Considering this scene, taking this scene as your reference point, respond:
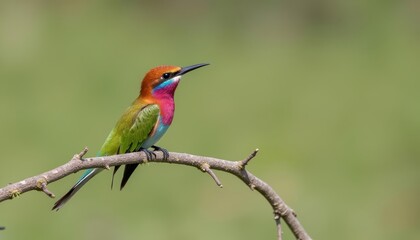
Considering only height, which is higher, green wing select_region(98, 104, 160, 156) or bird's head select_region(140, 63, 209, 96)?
bird's head select_region(140, 63, 209, 96)

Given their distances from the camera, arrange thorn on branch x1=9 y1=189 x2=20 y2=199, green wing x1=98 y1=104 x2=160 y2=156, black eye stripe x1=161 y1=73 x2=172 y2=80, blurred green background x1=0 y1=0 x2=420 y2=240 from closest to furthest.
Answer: thorn on branch x1=9 y1=189 x2=20 y2=199 < green wing x1=98 y1=104 x2=160 y2=156 < black eye stripe x1=161 y1=73 x2=172 y2=80 < blurred green background x1=0 y1=0 x2=420 y2=240

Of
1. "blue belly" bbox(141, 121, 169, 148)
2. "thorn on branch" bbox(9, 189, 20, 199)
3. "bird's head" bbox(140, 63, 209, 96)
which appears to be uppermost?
"bird's head" bbox(140, 63, 209, 96)

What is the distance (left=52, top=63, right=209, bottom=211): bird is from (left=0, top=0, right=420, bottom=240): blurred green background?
1977 mm

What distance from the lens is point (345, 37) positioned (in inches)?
334

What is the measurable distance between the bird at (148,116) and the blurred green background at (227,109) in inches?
77.8

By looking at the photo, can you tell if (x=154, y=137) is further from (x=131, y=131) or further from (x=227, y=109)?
(x=227, y=109)

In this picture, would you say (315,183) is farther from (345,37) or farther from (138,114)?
(138,114)

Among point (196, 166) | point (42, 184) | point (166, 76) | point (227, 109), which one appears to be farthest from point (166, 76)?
point (227, 109)

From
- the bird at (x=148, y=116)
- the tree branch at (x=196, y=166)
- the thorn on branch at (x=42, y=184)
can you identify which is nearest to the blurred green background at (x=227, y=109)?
the bird at (x=148, y=116)

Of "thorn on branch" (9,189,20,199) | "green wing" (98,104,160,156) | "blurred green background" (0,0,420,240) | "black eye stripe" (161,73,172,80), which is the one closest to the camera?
"thorn on branch" (9,189,20,199)

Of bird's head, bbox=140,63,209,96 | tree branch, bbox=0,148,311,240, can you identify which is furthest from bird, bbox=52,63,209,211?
tree branch, bbox=0,148,311,240

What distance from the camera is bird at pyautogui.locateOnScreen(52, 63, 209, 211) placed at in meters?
2.88

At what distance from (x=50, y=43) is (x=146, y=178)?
281cm

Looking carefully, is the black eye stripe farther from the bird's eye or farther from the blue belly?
the blue belly
